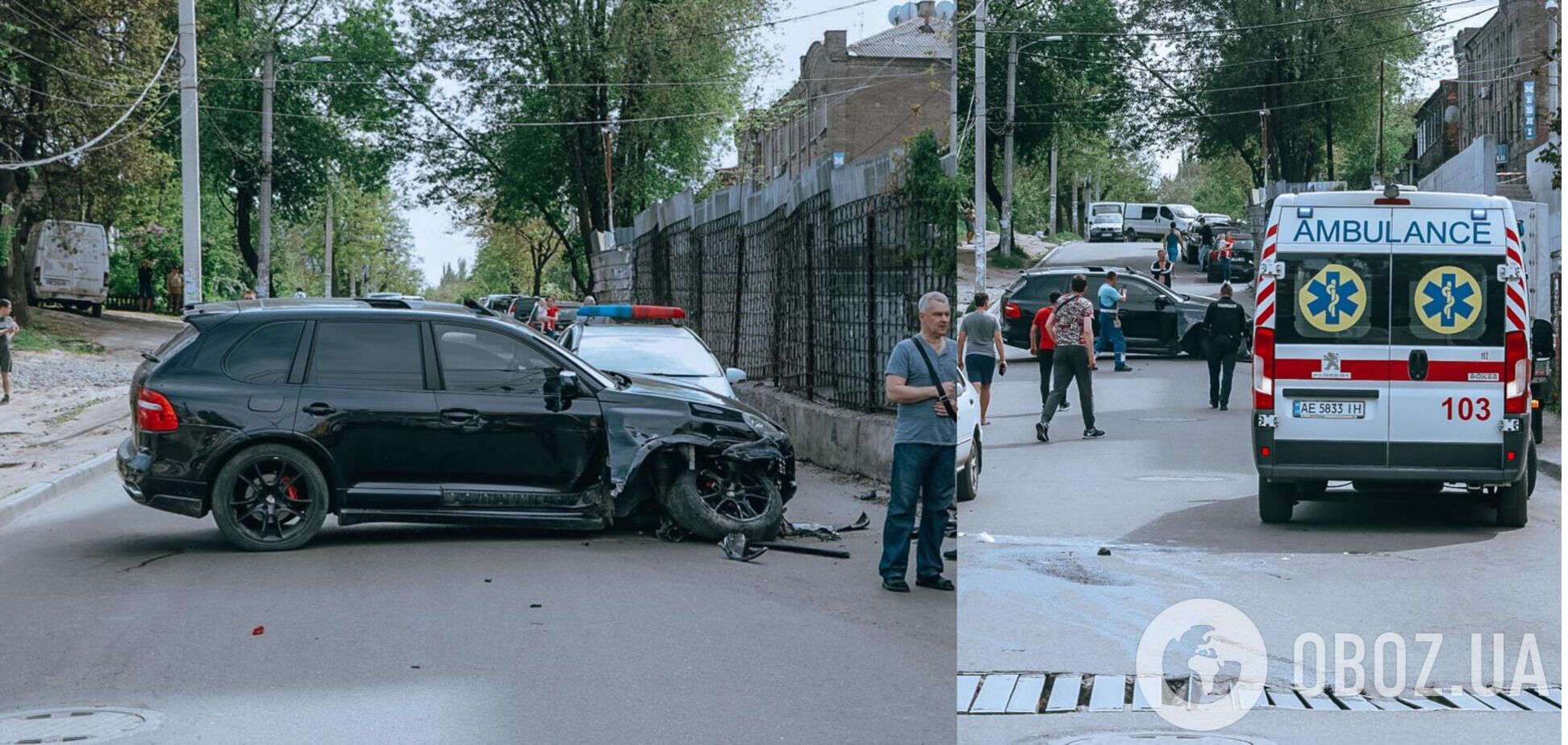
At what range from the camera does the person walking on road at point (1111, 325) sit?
24125 millimetres

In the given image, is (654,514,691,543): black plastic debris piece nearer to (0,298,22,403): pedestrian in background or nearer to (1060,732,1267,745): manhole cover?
(1060,732,1267,745): manhole cover

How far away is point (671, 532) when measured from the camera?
36.4 ft

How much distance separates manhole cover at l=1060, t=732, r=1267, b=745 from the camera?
5.82 metres

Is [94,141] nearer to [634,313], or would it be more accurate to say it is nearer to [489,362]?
[634,313]

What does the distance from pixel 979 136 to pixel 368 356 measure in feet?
70.8

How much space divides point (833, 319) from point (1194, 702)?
1029 centimetres

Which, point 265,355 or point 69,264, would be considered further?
point 69,264

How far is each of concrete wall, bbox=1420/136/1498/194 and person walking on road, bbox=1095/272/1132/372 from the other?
16.0ft

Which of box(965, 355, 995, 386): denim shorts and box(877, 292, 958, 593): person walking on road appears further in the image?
box(965, 355, 995, 386): denim shorts

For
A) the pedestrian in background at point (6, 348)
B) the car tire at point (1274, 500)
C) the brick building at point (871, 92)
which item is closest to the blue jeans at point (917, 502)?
the car tire at point (1274, 500)

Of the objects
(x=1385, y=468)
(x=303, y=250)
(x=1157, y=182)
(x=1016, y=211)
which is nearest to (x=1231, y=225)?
(x=1016, y=211)

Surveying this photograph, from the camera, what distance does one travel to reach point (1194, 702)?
658cm

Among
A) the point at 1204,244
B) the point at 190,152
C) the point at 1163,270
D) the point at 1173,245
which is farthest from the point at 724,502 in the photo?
the point at 1173,245

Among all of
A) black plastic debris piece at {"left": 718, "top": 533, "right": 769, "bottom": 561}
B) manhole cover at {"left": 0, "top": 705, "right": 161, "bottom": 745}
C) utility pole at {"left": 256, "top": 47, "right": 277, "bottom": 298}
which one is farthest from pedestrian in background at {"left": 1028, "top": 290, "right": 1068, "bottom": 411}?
utility pole at {"left": 256, "top": 47, "right": 277, "bottom": 298}
